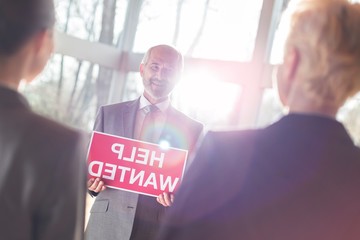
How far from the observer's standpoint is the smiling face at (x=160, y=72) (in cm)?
306

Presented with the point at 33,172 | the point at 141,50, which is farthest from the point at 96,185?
the point at 141,50

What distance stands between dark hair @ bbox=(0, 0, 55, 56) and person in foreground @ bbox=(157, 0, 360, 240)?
47cm

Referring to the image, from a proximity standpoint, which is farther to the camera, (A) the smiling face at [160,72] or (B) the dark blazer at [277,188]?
(A) the smiling face at [160,72]

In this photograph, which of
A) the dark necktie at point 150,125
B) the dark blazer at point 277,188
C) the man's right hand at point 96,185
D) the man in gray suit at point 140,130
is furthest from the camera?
the dark necktie at point 150,125

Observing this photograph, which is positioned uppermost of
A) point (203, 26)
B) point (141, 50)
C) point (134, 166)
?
point (203, 26)

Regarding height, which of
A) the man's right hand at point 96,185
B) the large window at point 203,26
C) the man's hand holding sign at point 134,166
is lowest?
the man's right hand at point 96,185

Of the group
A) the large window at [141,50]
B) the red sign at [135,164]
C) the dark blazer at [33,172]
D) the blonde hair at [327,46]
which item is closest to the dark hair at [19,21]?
the dark blazer at [33,172]

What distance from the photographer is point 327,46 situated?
3.93 ft

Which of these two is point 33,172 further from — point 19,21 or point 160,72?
point 160,72

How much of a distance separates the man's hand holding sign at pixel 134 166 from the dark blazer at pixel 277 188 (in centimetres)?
154

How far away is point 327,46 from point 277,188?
34 cm

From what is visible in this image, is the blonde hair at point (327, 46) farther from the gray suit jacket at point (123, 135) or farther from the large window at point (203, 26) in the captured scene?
the large window at point (203, 26)

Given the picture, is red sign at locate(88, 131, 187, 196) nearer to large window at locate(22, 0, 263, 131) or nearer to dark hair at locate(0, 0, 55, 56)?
dark hair at locate(0, 0, 55, 56)

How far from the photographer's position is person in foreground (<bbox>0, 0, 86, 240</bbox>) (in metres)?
1.19
